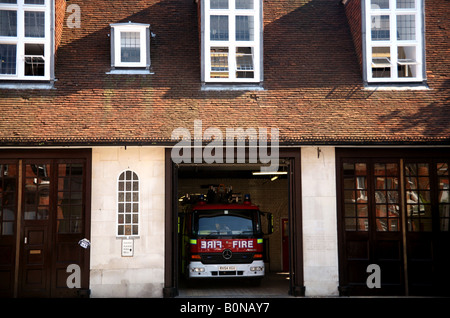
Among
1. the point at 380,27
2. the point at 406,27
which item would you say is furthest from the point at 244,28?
the point at 406,27

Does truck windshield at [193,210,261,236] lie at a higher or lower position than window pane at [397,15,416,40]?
lower

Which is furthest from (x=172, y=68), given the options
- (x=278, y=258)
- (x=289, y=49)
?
(x=278, y=258)

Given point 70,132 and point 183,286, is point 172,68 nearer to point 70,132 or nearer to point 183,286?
point 70,132

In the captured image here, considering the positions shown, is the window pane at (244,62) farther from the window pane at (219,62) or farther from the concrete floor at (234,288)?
the concrete floor at (234,288)

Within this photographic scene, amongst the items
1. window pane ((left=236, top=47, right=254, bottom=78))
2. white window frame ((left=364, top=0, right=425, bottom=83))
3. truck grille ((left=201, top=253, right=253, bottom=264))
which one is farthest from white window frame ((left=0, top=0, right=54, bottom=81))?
white window frame ((left=364, top=0, right=425, bottom=83))

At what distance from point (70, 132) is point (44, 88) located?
2.09m

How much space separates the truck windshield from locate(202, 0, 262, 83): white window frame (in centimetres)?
390

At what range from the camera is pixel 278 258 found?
23.7 meters

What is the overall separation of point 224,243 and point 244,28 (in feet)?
20.5

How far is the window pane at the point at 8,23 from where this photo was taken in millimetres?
16812

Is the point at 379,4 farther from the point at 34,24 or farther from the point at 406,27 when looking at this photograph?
the point at 34,24

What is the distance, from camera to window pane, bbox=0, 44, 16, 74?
656 inches

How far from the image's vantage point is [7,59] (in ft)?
54.7

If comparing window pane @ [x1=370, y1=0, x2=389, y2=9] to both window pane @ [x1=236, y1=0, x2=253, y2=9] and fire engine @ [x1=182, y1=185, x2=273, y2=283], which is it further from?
fire engine @ [x1=182, y1=185, x2=273, y2=283]
